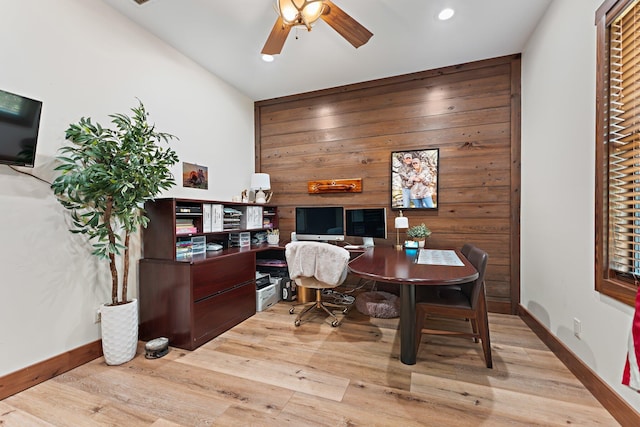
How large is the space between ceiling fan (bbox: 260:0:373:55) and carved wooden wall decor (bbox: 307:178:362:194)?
1.64m

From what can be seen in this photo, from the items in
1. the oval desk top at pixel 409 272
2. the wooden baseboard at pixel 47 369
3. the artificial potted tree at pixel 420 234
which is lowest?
the wooden baseboard at pixel 47 369

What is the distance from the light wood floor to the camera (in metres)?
1.44

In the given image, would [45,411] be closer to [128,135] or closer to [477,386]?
[128,135]

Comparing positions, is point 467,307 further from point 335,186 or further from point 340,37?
point 340,37

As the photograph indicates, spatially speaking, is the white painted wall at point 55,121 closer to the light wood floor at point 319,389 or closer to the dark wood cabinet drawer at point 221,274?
the light wood floor at point 319,389

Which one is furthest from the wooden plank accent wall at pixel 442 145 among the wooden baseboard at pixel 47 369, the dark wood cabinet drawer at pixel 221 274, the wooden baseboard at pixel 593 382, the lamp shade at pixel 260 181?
the wooden baseboard at pixel 47 369

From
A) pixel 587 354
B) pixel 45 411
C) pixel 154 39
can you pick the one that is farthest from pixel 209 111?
pixel 587 354

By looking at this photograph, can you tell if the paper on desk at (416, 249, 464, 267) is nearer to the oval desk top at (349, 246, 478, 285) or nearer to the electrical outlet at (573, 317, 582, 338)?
the oval desk top at (349, 246, 478, 285)

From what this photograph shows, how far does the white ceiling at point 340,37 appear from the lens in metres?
2.15

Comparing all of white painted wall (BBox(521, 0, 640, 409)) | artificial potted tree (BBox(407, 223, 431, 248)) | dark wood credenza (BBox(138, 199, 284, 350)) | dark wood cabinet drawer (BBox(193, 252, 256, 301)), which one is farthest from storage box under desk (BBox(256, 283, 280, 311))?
white painted wall (BBox(521, 0, 640, 409))

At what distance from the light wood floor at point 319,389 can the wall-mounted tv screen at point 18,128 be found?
4.84ft

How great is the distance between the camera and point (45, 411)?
4.92ft

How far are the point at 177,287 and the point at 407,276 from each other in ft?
6.13

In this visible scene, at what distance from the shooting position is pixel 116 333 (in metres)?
1.95
